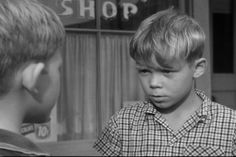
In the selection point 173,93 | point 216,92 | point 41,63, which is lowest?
point 216,92

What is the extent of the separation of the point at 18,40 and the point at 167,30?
0.71m

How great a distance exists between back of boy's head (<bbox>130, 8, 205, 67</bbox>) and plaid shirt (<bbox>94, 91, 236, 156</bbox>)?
0.73ft

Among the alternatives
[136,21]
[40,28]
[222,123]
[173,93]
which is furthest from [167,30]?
[136,21]

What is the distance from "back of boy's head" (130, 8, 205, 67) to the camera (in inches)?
65.7

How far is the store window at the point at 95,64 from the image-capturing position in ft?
13.0

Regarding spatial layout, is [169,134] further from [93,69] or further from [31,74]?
[93,69]

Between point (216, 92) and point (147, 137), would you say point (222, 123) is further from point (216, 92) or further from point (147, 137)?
point (216, 92)

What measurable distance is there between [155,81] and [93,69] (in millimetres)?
2465

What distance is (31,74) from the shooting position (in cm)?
116

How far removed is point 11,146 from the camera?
1105mm

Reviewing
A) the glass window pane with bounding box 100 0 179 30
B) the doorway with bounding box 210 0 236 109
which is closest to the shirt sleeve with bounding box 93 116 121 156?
the glass window pane with bounding box 100 0 179 30

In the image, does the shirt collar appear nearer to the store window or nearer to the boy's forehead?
the boy's forehead

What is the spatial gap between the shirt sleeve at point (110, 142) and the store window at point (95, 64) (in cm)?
209

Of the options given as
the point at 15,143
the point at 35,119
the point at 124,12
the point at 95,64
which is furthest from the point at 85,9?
the point at 15,143
